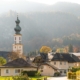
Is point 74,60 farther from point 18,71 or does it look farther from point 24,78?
point 24,78

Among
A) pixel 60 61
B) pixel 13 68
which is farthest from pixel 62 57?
pixel 13 68

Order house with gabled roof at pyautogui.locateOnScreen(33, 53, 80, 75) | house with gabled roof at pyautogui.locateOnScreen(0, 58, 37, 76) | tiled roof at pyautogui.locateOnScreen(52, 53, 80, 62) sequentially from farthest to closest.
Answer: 1. tiled roof at pyautogui.locateOnScreen(52, 53, 80, 62)
2. house with gabled roof at pyautogui.locateOnScreen(33, 53, 80, 75)
3. house with gabled roof at pyautogui.locateOnScreen(0, 58, 37, 76)

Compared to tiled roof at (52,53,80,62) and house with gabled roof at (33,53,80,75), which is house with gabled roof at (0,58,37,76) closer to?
house with gabled roof at (33,53,80,75)

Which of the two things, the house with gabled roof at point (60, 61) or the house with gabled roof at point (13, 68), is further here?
the house with gabled roof at point (60, 61)

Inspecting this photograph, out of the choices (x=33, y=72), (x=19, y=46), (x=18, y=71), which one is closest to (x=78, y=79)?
(x=33, y=72)

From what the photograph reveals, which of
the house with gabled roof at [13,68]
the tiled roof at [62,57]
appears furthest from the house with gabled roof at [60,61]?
the house with gabled roof at [13,68]

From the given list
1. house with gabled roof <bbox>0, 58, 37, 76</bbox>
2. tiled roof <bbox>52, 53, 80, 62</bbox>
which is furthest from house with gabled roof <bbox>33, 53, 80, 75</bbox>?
house with gabled roof <bbox>0, 58, 37, 76</bbox>

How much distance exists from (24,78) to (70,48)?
117585mm

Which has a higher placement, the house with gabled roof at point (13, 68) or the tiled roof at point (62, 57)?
the tiled roof at point (62, 57)

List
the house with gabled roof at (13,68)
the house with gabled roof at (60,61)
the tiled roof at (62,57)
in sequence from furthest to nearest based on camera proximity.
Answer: the tiled roof at (62,57), the house with gabled roof at (60,61), the house with gabled roof at (13,68)

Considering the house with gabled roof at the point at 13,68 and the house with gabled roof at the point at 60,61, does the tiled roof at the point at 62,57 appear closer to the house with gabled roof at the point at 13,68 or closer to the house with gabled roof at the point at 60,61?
the house with gabled roof at the point at 60,61

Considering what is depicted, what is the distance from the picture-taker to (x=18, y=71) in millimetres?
57312

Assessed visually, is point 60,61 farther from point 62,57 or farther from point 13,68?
point 13,68

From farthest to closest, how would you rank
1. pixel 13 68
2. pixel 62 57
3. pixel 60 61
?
1. pixel 62 57
2. pixel 60 61
3. pixel 13 68
